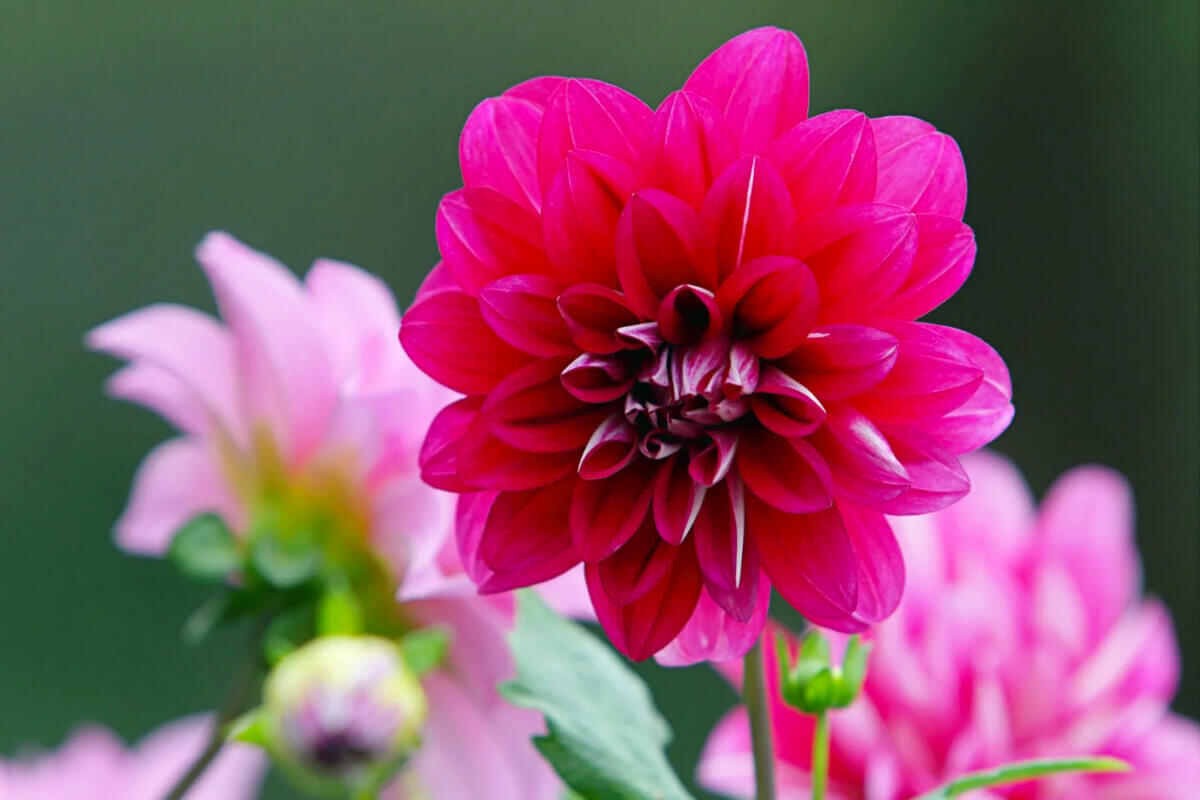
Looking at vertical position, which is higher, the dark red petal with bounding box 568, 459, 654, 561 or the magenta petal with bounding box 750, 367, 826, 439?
the magenta petal with bounding box 750, 367, 826, 439

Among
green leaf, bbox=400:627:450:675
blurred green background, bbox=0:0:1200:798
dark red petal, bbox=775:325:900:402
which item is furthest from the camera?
blurred green background, bbox=0:0:1200:798

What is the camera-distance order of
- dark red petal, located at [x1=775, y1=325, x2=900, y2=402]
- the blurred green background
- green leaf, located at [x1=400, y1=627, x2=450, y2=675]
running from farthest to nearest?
the blurred green background → green leaf, located at [x1=400, y1=627, x2=450, y2=675] → dark red petal, located at [x1=775, y1=325, x2=900, y2=402]

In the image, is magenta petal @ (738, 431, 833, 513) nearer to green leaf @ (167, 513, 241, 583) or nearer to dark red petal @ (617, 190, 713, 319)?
dark red petal @ (617, 190, 713, 319)

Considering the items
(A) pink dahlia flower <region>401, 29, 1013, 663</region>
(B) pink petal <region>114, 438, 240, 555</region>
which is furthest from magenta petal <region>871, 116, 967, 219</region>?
(B) pink petal <region>114, 438, 240, 555</region>

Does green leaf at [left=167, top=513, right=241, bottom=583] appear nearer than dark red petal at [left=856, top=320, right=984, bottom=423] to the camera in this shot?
No

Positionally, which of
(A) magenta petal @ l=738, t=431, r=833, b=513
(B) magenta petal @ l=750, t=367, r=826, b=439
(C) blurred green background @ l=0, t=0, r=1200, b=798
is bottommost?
(C) blurred green background @ l=0, t=0, r=1200, b=798

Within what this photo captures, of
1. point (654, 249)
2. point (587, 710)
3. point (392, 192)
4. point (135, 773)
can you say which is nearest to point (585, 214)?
point (654, 249)

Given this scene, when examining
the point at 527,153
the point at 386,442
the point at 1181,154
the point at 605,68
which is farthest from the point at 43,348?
the point at 1181,154
